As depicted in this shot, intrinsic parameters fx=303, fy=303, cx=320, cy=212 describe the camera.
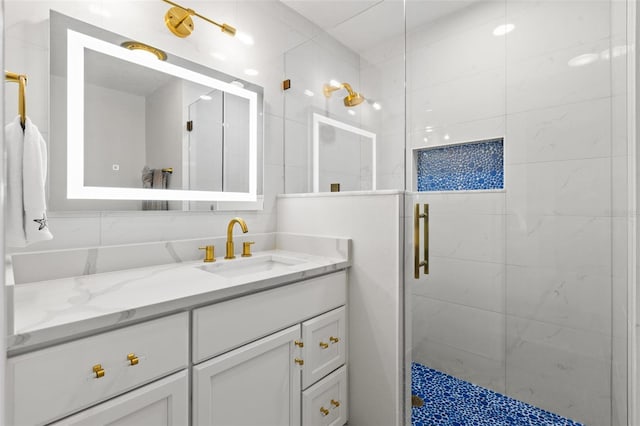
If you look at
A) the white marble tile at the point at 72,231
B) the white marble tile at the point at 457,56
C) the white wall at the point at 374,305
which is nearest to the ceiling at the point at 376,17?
the white marble tile at the point at 457,56

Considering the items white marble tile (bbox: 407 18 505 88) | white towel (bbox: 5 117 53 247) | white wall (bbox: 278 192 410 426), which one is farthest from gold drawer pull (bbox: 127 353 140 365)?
white marble tile (bbox: 407 18 505 88)

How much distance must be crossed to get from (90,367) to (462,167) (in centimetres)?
177

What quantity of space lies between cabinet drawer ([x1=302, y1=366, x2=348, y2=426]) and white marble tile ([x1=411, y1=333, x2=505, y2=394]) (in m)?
0.47

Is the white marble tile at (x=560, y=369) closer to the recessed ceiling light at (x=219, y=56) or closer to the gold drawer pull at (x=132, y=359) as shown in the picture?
the gold drawer pull at (x=132, y=359)

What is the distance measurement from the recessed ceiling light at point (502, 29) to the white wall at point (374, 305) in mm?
1027

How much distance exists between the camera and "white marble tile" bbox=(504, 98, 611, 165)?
129 centimetres

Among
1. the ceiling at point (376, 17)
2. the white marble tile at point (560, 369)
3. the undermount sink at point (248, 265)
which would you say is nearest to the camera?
the white marble tile at point (560, 369)

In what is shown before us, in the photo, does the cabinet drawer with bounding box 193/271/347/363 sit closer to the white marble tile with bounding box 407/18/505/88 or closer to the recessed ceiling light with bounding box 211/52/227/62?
the white marble tile with bounding box 407/18/505/88

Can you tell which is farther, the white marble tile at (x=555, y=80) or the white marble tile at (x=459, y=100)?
the white marble tile at (x=459, y=100)

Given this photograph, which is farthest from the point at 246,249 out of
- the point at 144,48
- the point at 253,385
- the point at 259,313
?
the point at 144,48

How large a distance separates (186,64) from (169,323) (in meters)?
1.28

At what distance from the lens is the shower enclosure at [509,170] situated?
1293 mm

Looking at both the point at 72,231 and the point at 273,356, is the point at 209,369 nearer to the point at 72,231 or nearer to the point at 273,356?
the point at 273,356

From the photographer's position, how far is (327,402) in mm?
1437
